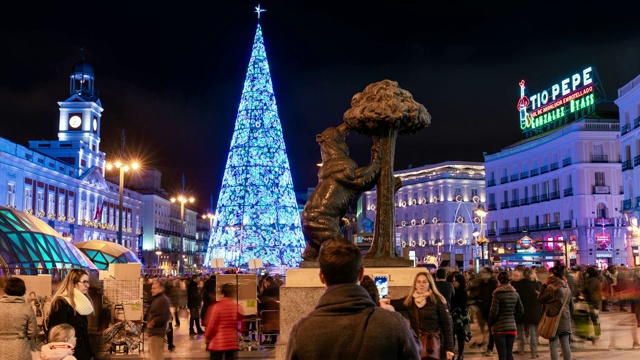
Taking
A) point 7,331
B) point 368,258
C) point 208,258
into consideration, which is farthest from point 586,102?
point 7,331

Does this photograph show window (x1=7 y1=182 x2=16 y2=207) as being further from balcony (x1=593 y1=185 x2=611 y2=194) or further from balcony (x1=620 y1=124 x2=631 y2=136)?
balcony (x1=593 y1=185 x2=611 y2=194)

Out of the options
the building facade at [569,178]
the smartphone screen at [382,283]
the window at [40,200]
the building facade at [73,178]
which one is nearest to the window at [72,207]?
the building facade at [73,178]

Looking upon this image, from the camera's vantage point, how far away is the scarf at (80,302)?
24.4 ft

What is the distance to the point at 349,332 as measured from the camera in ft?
10.6

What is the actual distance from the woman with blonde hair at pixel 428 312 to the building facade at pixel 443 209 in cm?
7821

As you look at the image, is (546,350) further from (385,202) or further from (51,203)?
(51,203)

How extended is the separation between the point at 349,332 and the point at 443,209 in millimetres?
88188

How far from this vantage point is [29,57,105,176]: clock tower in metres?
72.4

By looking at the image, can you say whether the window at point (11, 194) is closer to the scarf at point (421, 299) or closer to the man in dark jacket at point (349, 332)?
the scarf at point (421, 299)

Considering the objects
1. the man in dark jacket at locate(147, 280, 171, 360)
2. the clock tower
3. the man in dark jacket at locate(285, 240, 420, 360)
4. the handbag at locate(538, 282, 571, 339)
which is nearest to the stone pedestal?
the man in dark jacket at locate(147, 280, 171, 360)

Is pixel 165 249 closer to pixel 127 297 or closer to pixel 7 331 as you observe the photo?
pixel 127 297

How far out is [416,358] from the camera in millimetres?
3275

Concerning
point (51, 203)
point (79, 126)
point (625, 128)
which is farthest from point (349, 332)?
point (79, 126)

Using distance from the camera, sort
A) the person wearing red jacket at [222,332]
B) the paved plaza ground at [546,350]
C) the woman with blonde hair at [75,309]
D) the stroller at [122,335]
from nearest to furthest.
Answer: the woman with blonde hair at [75,309] < the person wearing red jacket at [222,332] < the paved plaza ground at [546,350] < the stroller at [122,335]
